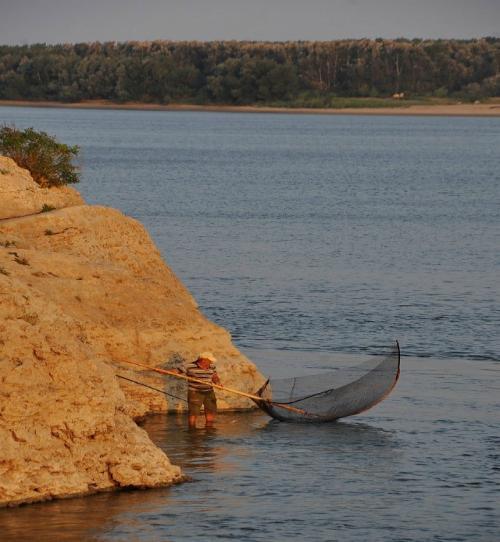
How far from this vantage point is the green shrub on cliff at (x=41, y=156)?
2583 cm

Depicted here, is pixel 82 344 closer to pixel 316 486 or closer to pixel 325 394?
pixel 316 486

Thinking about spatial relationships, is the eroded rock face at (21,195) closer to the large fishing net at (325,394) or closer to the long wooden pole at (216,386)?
the long wooden pole at (216,386)

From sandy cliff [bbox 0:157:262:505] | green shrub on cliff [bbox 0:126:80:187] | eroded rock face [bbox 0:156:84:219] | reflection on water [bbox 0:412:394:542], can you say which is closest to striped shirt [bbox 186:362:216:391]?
reflection on water [bbox 0:412:394:542]

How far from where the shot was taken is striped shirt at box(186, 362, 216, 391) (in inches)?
752

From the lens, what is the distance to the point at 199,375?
1909cm

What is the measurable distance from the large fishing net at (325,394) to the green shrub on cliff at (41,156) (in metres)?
6.92

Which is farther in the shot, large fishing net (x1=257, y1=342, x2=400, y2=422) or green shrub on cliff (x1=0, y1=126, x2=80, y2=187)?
green shrub on cliff (x1=0, y1=126, x2=80, y2=187)

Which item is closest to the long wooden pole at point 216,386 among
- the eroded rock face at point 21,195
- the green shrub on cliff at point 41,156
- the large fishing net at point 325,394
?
the large fishing net at point 325,394

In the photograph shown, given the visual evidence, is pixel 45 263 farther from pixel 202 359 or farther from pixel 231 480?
pixel 231 480

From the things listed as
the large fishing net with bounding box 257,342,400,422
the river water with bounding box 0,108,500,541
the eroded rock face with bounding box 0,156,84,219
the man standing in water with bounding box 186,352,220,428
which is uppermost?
the eroded rock face with bounding box 0,156,84,219

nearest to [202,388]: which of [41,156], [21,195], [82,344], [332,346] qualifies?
[82,344]

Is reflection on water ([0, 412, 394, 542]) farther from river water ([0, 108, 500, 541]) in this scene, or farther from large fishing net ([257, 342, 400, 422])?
large fishing net ([257, 342, 400, 422])

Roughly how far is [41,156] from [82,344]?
10742mm

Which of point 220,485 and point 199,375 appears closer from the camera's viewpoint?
point 220,485
